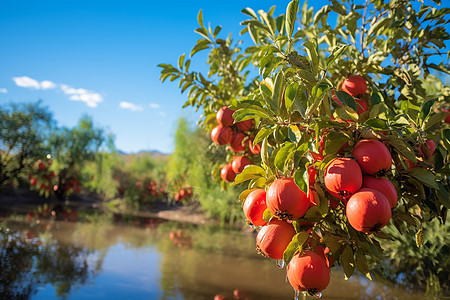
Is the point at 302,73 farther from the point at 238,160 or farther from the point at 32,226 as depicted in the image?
the point at 32,226

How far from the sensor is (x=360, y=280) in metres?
4.45

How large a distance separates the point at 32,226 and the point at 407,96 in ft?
29.8

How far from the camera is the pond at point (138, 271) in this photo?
12.1 ft

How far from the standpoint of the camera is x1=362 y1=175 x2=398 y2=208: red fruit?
81 centimetres

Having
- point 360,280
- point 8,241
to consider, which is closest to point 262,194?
point 360,280

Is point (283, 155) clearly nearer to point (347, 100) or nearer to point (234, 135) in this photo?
point (347, 100)

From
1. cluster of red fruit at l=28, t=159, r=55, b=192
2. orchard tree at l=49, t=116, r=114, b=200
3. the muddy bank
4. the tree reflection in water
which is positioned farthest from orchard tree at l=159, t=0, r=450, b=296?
orchard tree at l=49, t=116, r=114, b=200

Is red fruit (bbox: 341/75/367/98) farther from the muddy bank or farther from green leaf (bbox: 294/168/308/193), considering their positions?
the muddy bank

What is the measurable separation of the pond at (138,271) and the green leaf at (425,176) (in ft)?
10.7

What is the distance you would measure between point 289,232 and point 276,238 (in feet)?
0.16

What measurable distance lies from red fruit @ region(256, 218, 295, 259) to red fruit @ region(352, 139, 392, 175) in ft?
0.93

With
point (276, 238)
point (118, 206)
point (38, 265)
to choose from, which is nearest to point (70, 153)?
point (118, 206)

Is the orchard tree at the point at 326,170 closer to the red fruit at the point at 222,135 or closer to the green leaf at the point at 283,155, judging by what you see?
the green leaf at the point at 283,155

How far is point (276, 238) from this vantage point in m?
0.88
